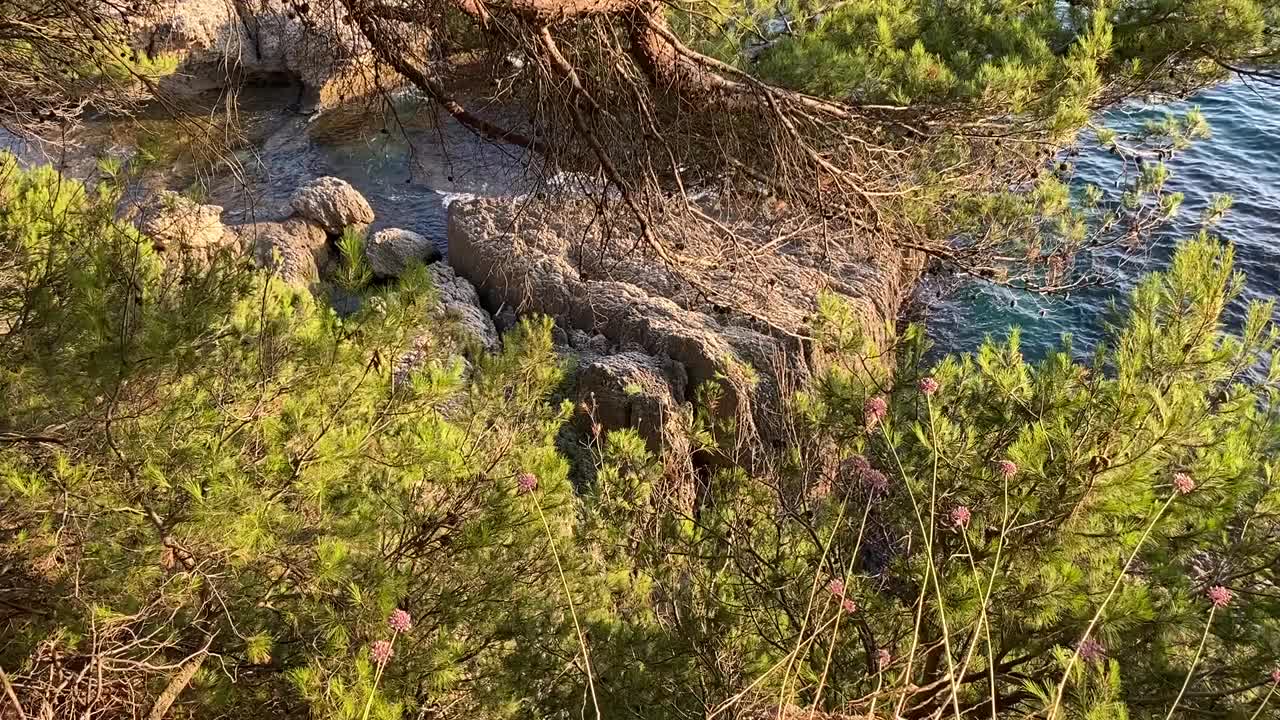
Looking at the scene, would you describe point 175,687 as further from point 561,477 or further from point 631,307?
point 631,307

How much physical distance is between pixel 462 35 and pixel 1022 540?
2.50 meters

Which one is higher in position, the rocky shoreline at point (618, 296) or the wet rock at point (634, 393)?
the rocky shoreline at point (618, 296)

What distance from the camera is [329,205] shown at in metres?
7.89

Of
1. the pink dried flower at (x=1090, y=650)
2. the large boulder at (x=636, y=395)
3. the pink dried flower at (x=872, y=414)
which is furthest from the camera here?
the large boulder at (x=636, y=395)

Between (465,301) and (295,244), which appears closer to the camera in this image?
(465,301)

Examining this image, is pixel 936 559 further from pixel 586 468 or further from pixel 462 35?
pixel 586 468

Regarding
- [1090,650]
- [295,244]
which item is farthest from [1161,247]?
[295,244]

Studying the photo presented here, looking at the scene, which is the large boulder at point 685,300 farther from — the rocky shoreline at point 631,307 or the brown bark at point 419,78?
the brown bark at point 419,78

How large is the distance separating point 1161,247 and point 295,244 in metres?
8.84

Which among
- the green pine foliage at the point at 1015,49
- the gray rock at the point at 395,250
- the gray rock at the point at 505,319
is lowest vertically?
the gray rock at the point at 505,319

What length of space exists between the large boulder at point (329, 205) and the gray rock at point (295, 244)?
122mm

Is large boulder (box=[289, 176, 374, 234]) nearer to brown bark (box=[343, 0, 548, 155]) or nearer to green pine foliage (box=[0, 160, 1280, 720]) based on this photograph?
green pine foliage (box=[0, 160, 1280, 720])

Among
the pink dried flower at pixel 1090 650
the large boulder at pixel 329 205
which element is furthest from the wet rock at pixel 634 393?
the large boulder at pixel 329 205

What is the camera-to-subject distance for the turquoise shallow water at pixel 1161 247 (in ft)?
24.6
